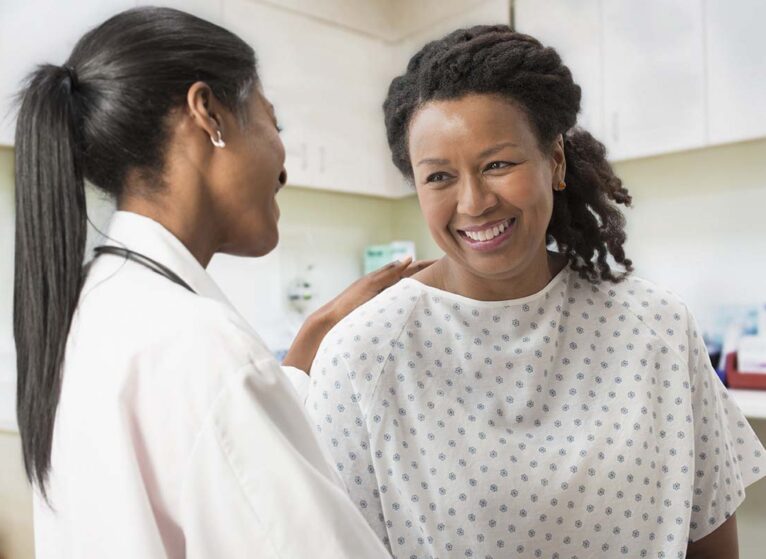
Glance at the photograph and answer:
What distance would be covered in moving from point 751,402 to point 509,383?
1214mm

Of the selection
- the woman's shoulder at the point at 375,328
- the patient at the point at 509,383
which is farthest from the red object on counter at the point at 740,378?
the woman's shoulder at the point at 375,328

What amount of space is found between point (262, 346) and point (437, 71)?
638 mm

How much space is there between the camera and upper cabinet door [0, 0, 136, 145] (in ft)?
7.19

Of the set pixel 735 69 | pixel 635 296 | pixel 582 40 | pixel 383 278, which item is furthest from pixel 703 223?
pixel 383 278

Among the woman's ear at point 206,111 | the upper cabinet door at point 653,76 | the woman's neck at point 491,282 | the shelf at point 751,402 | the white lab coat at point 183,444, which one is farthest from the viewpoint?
the upper cabinet door at point 653,76

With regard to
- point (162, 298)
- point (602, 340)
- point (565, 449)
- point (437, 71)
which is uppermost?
point (437, 71)

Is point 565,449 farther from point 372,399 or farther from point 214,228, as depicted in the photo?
point 214,228

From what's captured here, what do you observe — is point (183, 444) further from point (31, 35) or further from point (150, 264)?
point (31, 35)

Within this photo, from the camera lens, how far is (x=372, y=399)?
41.6 inches

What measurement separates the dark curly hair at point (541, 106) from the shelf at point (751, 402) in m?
0.89

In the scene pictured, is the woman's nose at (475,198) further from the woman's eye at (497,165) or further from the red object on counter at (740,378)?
the red object on counter at (740,378)

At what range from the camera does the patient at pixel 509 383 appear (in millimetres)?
1030

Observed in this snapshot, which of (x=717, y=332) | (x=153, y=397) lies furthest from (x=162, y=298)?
(x=717, y=332)

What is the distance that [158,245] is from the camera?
63 centimetres
